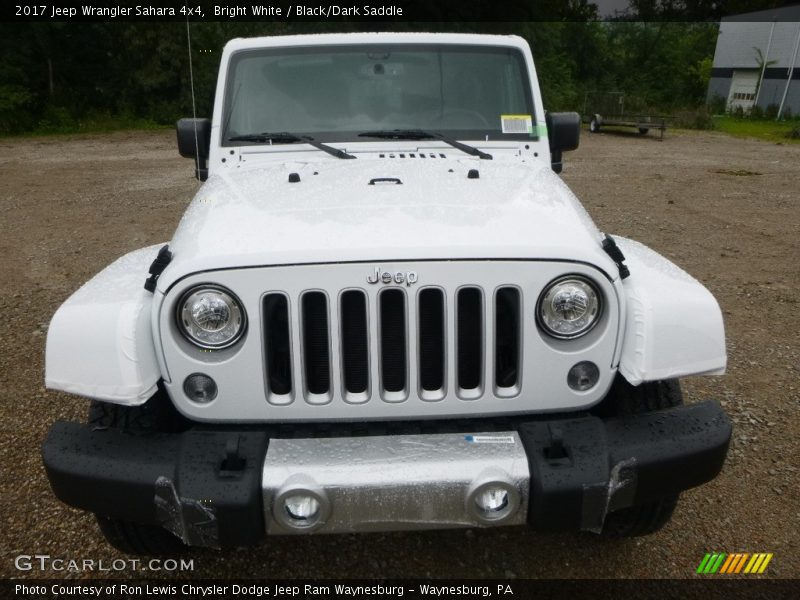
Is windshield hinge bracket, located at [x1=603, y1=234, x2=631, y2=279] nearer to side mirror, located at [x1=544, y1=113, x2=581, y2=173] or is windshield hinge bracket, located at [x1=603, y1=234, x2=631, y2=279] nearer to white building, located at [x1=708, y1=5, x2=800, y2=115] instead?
side mirror, located at [x1=544, y1=113, x2=581, y2=173]

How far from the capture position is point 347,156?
299cm

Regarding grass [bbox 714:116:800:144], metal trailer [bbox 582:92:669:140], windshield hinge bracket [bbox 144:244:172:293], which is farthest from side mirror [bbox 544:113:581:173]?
grass [bbox 714:116:800:144]

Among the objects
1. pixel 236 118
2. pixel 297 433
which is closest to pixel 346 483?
pixel 297 433

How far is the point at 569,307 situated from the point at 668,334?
1.02ft

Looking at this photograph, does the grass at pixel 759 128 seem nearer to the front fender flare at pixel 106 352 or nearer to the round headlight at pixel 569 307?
the round headlight at pixel 569 307

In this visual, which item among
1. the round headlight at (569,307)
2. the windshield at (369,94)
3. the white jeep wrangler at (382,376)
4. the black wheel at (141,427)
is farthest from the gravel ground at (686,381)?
the windshield at (369,94)

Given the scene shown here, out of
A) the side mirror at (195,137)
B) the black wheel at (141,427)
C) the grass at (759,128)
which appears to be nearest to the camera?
the black wheel at (141,427)

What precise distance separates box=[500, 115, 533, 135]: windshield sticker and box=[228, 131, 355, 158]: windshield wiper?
0.84 m

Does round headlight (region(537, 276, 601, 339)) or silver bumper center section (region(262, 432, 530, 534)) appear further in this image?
round headlight (region(537, 276, 601, 339))

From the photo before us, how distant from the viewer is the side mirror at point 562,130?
338 centimetres

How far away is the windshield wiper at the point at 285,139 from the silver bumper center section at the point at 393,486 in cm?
161

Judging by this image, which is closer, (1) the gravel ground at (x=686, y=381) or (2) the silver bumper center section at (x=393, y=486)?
(2) the silver bumper center section at (x=393, y=486)

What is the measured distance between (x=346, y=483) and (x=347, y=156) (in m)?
1.70

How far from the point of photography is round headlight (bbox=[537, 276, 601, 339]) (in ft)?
6.12
